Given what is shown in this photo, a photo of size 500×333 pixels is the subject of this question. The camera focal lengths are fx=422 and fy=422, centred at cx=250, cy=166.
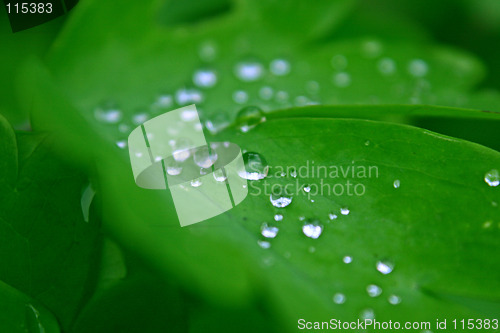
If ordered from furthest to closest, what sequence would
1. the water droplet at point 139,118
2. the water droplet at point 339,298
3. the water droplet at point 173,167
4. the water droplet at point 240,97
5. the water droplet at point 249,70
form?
the water droplet at point 249,70 → the water droplet at point 240,97 → the water droplet at point 139,118 → the water droplet at point 173,167 → the water droplet at point 339,298

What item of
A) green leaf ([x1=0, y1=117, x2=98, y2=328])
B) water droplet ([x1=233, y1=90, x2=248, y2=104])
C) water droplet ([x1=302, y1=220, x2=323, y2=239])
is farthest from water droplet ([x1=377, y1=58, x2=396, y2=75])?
Result: green leaf ([x1=0, y1=117, x2=98, y2=328])

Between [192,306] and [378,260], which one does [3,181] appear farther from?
[378,260]

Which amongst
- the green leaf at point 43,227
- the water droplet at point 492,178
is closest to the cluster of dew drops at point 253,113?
the water droplet at point 492,178

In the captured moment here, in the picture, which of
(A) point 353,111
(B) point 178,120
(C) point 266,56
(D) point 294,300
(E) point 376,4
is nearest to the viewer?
(D) point 294,300

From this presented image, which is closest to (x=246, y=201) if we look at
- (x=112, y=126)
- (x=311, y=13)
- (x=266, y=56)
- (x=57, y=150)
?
(x=57, y=150)

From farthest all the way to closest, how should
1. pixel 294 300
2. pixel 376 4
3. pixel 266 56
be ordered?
pixel 376 4 < pixel 266 56 < pixel 294 300

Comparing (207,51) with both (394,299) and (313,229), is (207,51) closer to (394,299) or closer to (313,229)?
(313,229)

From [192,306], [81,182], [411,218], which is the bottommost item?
[192,306]

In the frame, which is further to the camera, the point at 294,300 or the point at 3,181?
the point at 3,181

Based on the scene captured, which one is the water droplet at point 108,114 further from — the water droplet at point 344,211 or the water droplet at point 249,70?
the water droplet at point 344,211
